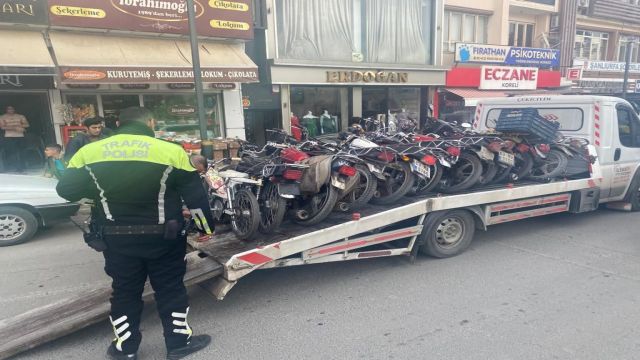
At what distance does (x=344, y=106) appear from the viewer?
14461 millimetres

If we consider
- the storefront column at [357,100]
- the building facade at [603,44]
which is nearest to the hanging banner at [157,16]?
the storefront column at [357,100]

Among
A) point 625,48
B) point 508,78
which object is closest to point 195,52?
point 508,78

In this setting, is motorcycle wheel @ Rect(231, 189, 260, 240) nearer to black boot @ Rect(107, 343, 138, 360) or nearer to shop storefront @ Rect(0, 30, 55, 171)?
black boot @ Rect(107, 343, 138, 360)

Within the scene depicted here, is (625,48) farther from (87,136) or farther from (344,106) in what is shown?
(87,136)

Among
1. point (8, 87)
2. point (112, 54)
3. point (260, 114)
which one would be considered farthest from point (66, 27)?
point (260, 114)

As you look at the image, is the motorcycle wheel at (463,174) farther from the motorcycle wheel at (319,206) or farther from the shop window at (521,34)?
the shop window at (521,34)

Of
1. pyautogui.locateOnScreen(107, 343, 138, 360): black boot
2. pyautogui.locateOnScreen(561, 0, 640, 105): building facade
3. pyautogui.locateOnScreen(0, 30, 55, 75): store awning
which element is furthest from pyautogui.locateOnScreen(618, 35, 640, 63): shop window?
pyautogui.locateOnScreen(107, 343, 138, 360): black boot

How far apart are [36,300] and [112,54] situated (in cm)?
682

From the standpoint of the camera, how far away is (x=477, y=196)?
497 cm

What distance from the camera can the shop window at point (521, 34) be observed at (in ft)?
63.1

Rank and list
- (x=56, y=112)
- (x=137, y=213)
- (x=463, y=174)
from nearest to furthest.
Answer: (x=137, y=213) < (x=463, y=174) < (x=56, y=112)

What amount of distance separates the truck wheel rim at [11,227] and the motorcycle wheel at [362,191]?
459cm

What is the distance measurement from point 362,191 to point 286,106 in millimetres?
8526

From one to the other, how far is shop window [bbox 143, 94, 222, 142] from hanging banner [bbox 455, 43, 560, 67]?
9.95 m
